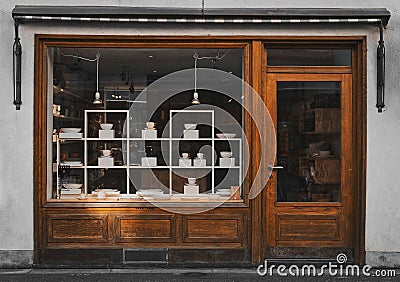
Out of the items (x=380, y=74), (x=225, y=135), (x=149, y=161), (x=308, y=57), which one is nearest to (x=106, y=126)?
(x=149, y=161)

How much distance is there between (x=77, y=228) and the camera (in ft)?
26.2

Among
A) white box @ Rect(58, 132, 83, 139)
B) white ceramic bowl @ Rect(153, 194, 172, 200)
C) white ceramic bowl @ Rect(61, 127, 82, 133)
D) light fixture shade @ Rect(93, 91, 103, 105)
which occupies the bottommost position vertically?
white ceramic bowl @ Rect(153, 194, 172, 200)

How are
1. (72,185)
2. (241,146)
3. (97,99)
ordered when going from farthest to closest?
1. (97,99)
2. (72,185)
3. (241,146)

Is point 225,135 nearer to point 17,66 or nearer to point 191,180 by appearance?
point 191,180

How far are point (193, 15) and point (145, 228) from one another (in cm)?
254

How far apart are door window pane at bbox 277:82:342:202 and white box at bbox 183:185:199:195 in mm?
1016

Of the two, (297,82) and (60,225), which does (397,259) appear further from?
(60,225)

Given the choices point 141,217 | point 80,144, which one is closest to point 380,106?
point 141,217

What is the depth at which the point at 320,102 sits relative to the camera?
805cm

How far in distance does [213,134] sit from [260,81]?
1064 millimetres

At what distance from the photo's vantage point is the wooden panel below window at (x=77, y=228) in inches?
313

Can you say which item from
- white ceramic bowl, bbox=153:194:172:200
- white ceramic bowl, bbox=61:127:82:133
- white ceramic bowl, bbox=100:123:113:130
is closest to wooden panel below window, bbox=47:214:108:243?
white ceramic bowl, bbox=153:194:172:200

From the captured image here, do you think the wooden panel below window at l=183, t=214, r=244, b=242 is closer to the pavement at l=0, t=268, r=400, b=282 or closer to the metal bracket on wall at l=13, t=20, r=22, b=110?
the pavement at l=0, t=268, r=400, b=282

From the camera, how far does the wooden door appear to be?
804 centimetres
